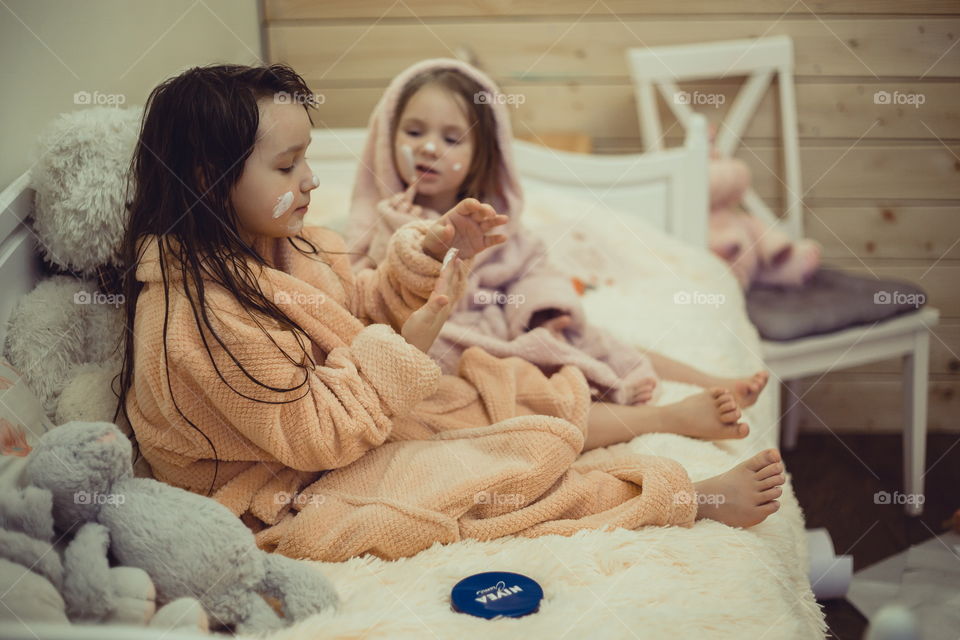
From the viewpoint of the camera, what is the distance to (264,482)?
1148 mm

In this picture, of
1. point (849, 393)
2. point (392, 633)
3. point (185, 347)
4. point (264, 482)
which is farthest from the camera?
point (849, 393)

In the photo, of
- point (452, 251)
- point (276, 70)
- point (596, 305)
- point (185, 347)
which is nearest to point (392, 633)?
point (185, 347)

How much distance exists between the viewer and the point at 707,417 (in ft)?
4.70

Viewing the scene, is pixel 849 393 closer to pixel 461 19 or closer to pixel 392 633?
pixel 461 19

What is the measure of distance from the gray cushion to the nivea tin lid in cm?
140

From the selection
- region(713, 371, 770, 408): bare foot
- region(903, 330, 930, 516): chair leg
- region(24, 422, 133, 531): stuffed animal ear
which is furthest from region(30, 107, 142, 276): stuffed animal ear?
region(903, 330, 930, 516): chair leg

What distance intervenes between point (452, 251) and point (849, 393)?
1.98 metres

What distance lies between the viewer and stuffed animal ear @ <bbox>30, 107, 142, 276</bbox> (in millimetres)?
1143

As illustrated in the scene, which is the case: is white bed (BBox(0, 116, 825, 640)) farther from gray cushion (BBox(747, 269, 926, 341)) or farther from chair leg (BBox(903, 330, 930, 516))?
chair leg (BBox(903, 330, 930, 516))

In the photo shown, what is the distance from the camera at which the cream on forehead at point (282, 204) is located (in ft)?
3.77

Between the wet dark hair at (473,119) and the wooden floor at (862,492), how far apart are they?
1.10 meters

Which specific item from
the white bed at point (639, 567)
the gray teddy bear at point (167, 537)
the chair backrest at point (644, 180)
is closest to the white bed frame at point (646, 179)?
the chair backrest at point (644, 180)

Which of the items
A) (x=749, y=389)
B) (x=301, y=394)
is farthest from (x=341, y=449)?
(x=749, y=389)

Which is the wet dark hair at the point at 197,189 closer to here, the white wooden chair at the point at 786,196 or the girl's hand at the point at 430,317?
the girl's hand at the point at 430,317
